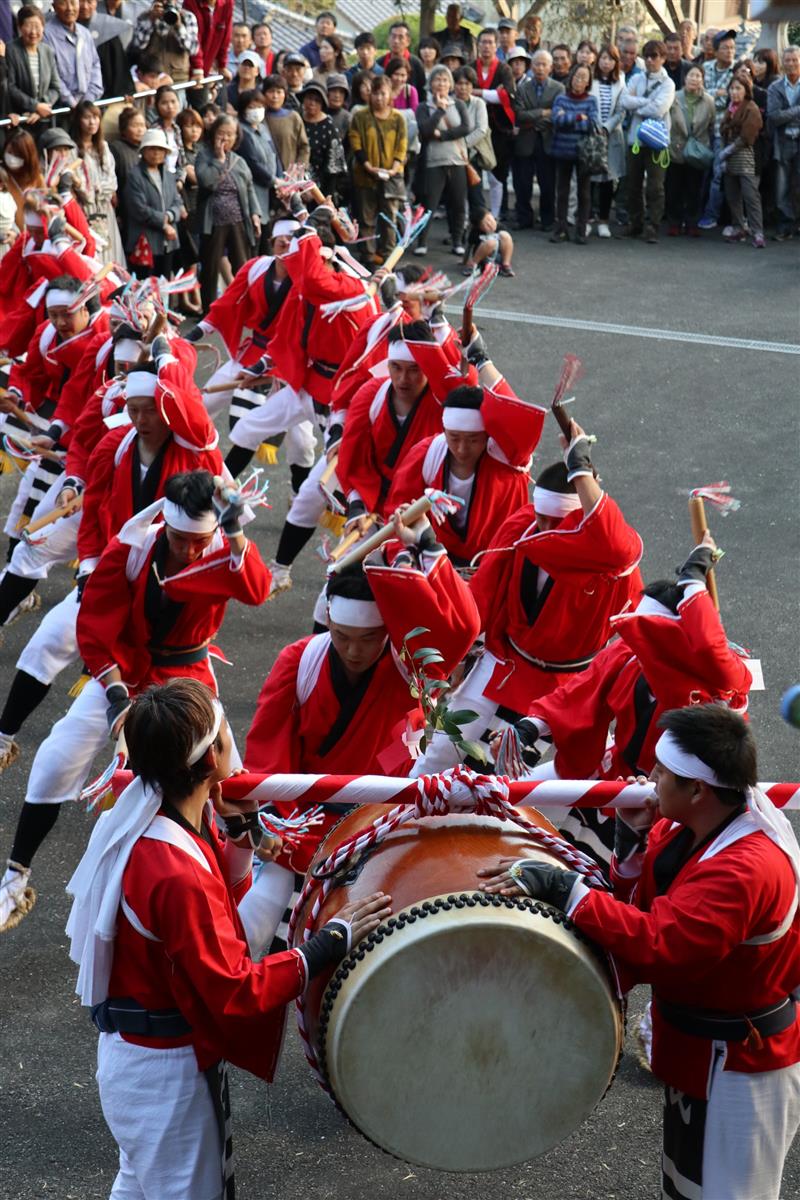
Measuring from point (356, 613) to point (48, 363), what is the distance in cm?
354

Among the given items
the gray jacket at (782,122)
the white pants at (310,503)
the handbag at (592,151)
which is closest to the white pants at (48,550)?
the white pants at (310,503)

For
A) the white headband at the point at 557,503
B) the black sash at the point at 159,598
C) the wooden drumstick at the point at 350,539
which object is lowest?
the wooden drumstick at the point at 350,539

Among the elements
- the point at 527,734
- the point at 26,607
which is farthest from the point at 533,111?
the point at 527,734

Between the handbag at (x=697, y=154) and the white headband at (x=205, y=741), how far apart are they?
11.8 meters

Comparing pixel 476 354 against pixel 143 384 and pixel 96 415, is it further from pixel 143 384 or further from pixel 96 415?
pixel 96 415

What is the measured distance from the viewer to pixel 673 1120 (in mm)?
2939

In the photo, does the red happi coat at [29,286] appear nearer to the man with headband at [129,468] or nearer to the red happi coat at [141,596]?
the man with headband at [129,468]

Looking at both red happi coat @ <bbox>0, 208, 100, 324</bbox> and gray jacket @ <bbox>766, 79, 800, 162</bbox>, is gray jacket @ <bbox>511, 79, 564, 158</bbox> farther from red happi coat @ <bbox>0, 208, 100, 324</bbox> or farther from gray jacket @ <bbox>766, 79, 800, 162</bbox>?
red happi coat @ <bbox>0, 208, 100, 324</bbox>

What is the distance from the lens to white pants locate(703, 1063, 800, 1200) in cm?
283

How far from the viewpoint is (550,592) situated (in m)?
4.57

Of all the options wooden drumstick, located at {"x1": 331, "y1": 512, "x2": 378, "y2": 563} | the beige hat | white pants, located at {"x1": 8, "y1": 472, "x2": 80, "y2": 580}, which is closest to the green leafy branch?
wooden drumstick, located at {"x1": 331, "y1": 512, "x2": 378, "y2": 563}

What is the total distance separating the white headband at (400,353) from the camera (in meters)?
5.86

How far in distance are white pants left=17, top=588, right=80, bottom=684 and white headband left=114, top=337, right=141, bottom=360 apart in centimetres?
134

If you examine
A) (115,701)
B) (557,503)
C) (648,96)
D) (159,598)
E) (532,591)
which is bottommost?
(115,701)
